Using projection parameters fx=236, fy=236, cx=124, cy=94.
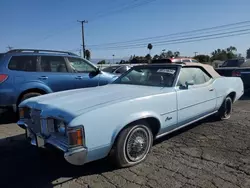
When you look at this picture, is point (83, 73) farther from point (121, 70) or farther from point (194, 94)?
point (121, 70)

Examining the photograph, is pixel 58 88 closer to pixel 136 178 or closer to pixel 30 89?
pixel 30 89

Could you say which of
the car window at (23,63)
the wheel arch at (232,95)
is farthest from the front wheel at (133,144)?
the car window at (23,63)

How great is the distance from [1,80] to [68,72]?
1.73m

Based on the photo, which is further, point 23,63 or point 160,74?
point 23,63

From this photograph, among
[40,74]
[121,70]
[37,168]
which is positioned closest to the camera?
[37,168]

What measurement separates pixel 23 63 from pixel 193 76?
4.10 meters

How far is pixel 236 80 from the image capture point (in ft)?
19.3

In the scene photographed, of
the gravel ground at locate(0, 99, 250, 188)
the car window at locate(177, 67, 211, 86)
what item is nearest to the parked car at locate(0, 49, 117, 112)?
the gravel ground at locate(0, 99, 250, 188)

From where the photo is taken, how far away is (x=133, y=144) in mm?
3299

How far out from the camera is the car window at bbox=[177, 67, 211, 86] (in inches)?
167

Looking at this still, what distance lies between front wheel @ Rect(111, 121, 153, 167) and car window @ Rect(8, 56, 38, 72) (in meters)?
3.82

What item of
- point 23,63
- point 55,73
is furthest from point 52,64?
point 23,63

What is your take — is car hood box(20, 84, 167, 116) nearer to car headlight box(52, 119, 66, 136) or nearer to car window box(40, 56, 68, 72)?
car headlight box(52, 119, 66, 136)

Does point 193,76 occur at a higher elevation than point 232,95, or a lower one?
higher
